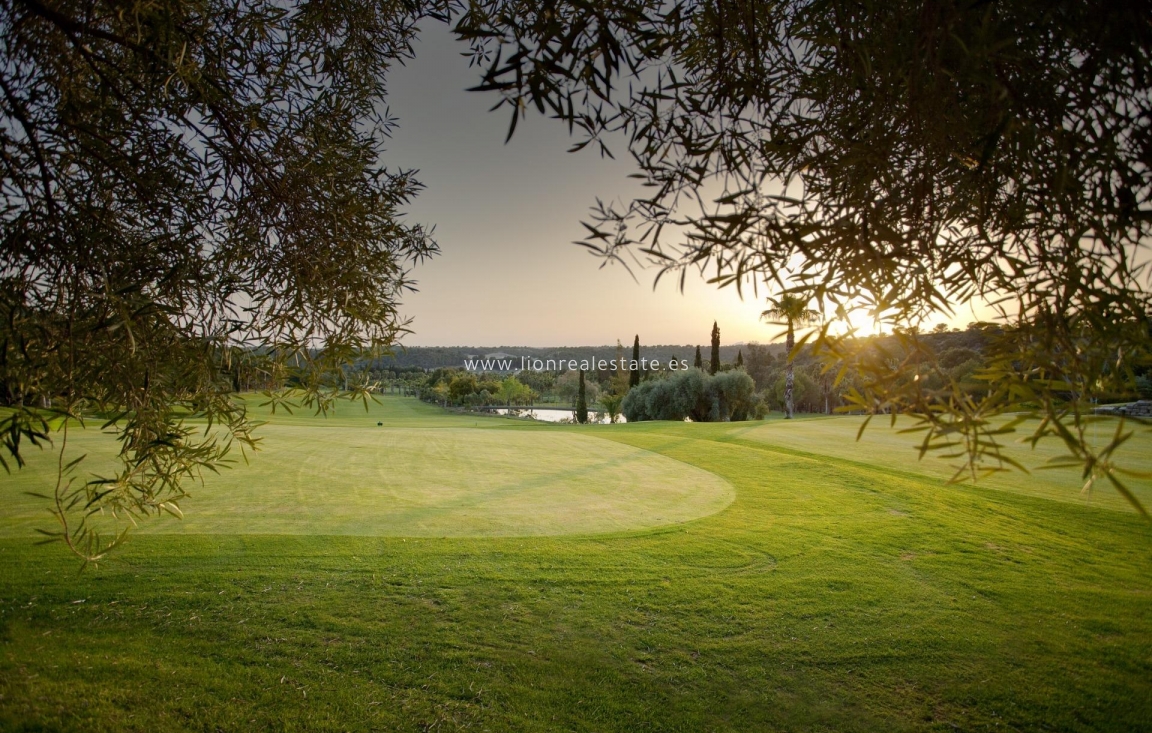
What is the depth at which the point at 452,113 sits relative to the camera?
21.7ft

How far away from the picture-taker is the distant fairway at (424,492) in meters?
6.29

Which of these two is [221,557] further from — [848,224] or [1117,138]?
[1117,138]

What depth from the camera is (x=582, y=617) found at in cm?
414

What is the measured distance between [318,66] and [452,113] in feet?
10.8

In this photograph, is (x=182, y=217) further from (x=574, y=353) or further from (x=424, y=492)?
(x=574, y=353)

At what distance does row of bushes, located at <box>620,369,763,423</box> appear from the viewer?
3058 cm

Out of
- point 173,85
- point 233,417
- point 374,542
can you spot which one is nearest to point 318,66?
point 173,85

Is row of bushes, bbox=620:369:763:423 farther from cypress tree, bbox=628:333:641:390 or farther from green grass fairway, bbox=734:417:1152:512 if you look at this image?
green grass fairway, bbox=734:417:1152:512

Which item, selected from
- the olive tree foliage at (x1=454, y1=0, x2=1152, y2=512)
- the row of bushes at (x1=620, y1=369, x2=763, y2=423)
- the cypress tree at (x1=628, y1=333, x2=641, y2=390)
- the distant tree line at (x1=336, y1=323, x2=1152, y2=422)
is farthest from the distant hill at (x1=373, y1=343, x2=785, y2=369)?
the olive tree foliage at (x1=454, y1=0, x2=1152, y2=512)

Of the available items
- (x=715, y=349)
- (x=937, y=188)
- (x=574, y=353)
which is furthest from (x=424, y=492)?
(x=574, y=353)

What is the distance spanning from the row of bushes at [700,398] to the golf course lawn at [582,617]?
23.0 meters

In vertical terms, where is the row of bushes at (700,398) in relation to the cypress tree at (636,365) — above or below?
below

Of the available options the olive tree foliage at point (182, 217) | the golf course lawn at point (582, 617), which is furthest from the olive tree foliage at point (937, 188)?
the golf course lawn at point (582, 617)

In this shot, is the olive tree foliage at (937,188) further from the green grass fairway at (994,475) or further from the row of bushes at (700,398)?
the row of bushes at (700,398)
